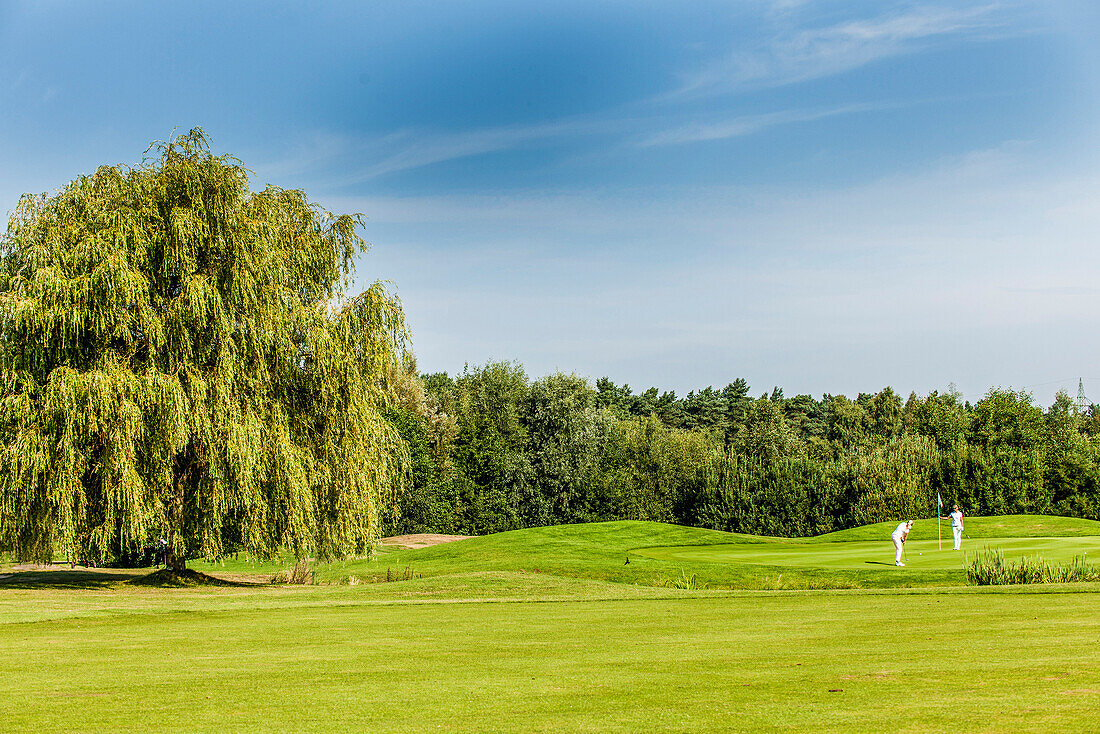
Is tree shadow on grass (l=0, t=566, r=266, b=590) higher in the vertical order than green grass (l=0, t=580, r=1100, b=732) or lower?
lower

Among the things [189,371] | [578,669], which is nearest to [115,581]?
[189,371]

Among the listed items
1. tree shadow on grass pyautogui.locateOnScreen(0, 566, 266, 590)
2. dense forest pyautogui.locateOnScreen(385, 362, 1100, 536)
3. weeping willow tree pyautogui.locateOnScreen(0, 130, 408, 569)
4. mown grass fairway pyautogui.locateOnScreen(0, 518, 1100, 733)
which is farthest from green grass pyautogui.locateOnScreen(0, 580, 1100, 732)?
dense forest pyautogui.locateOnScreen(385, 362, 1100, 536)

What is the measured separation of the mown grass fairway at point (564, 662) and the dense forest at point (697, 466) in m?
27.1

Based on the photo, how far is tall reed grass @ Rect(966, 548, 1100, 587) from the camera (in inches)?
750

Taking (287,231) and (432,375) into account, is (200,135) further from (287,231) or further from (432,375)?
(432,375)

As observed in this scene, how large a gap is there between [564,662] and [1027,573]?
1400cm

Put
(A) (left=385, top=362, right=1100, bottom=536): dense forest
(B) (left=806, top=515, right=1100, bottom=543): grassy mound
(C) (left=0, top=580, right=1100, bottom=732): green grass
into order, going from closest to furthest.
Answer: (C) (left=0, top=580, right=1100, bottom=732): green grass
(B) (left=806, top=515, right=1100, bottom=543): grassy mound
(A) (left=385, top=362, right=1100, bottom=536): dense forest

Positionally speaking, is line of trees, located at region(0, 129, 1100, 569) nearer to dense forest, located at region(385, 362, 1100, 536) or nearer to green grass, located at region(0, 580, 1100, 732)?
green grass, located at region(0, 580, 1100, 732)

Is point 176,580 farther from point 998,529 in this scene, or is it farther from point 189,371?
point 998,529

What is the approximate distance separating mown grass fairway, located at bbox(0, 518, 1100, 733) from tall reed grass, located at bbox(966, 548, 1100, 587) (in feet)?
6.84

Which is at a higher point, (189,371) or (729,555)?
(189,371)

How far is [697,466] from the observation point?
201 ft

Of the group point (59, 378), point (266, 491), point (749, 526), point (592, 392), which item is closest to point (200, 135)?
point (59, 378)

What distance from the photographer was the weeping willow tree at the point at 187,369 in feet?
67.4
